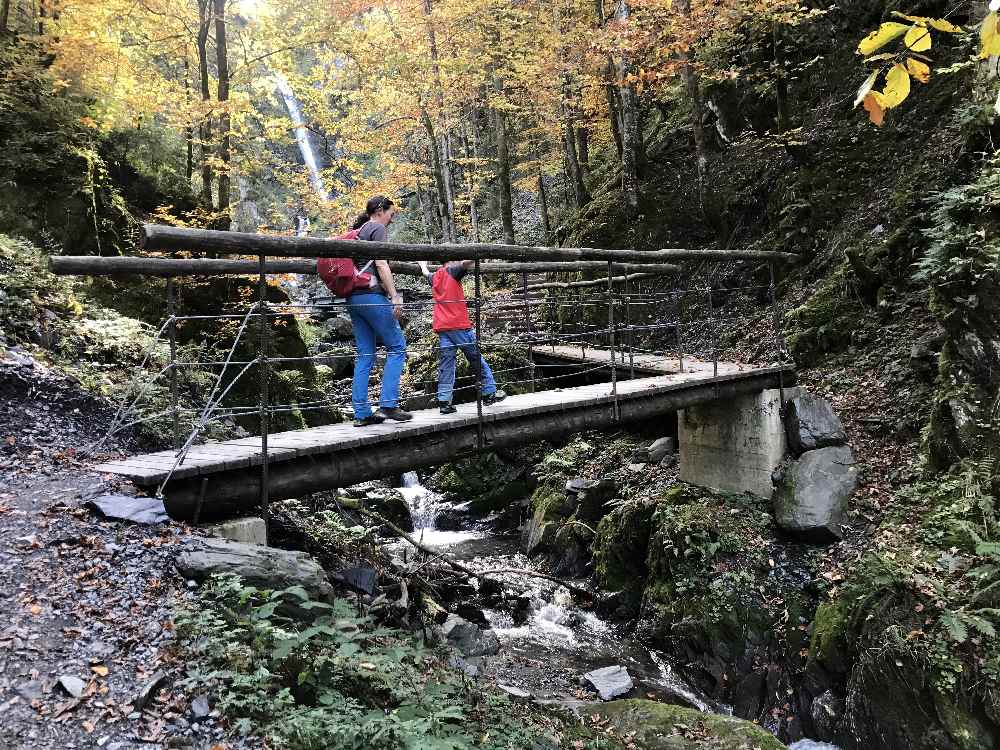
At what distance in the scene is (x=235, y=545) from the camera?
359 cm

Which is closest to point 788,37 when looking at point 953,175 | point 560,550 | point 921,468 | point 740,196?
point 740,196

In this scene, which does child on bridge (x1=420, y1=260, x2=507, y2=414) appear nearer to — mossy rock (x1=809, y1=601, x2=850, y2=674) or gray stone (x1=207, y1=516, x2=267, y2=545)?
gray stone (x1=207, y1=516, x2=267, y2=545)

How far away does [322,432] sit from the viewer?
4988 mm

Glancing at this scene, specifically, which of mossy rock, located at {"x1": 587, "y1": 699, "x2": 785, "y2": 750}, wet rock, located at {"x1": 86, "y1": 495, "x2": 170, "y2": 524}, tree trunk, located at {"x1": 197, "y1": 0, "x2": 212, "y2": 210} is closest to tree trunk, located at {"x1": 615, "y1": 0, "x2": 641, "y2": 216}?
tree trunk, located at {"x1": 197, "y1": 0, "x2": 212, "y2": 210}

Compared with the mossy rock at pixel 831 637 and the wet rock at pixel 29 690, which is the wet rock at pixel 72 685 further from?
the mossy rock at pixel 831 637

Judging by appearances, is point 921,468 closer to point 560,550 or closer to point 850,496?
point 850,496

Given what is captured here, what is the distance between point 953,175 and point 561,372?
6722 millimetres

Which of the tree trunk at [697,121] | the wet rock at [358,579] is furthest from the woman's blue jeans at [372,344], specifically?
the tree trunk at [697,121]

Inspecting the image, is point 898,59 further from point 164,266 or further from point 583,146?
point 583,146

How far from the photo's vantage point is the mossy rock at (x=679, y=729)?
4879mm

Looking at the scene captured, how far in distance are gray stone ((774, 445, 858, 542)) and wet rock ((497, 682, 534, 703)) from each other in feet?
12.5

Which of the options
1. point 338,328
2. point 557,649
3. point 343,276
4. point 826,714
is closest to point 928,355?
point 826,714

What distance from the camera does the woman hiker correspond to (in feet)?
16.5

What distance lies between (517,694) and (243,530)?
326cm
